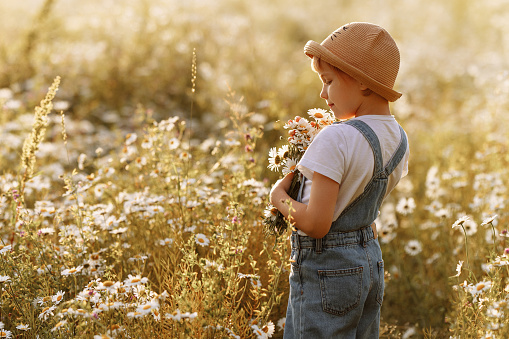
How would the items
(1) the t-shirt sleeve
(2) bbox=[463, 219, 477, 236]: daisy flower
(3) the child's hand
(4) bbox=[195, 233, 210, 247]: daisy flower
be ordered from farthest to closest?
(2) bbox=[463, 219, 477, 236]: daisy flower
(4) bbox=[195, 233, 210, 247]: daisy flower
(3) the child's hand
(1) the t-shirt sleeve

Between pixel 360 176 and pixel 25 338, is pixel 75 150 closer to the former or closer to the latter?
pixel 25 338

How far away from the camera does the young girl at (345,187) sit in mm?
1619

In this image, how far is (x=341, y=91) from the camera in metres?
1.75

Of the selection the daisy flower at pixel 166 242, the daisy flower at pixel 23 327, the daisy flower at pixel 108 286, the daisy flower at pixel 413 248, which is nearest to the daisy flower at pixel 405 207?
the daisy flower at pixel 413 248

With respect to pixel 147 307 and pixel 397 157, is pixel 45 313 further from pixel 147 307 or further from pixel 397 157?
pixel 397 157

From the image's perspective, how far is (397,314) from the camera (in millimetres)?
3281

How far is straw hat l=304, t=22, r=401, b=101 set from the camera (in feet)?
5.52

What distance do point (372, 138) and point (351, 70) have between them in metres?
0.24

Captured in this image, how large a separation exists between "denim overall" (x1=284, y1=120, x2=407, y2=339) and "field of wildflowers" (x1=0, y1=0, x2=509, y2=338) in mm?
117

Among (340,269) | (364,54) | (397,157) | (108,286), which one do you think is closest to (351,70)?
(364,54)

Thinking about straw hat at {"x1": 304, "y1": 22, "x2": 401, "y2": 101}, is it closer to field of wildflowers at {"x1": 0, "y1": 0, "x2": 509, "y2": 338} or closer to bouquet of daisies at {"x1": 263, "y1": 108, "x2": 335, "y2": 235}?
bouquet of daisies at {"x1": 263, "y1": 108, "x2": 335, "y2": 235}

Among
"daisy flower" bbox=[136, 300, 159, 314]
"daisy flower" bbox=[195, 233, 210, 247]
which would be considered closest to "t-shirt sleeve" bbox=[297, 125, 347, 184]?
"daisy flower" bbox=[136, 300, 159, 314]

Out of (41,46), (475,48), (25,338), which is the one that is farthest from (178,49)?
(475,48)

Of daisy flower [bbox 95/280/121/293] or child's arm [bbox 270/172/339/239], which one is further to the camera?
daisy flower [bbox 95/280/121/293]
